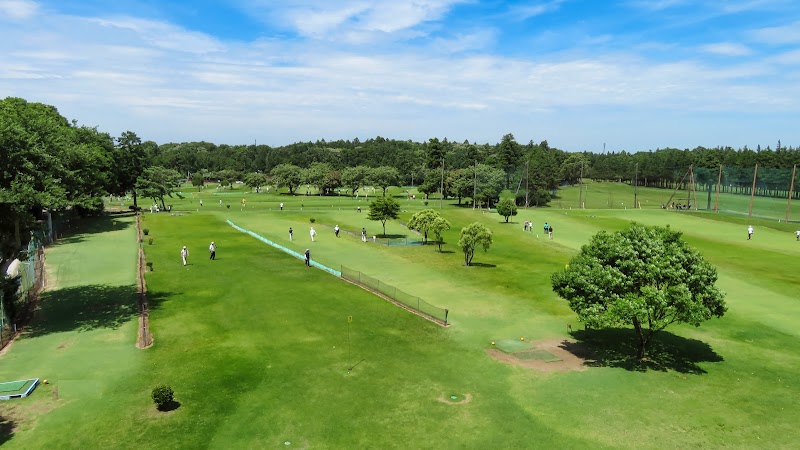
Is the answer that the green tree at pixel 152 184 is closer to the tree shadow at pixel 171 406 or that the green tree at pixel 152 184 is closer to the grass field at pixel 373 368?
the grass field at pixel 373 368

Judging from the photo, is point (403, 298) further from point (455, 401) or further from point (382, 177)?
point (382, 177)

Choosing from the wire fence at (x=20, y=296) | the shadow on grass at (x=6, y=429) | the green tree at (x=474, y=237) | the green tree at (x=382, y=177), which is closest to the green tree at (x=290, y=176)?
the green tree at (x=382, y=177)

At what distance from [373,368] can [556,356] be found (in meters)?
10.3

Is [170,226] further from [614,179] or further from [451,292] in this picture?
[614,179]

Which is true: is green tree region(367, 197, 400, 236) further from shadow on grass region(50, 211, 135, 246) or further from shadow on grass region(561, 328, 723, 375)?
shadow on grass region(561, 328, 723, 375)

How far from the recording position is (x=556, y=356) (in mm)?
27609

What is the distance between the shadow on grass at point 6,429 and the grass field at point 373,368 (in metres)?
0.06

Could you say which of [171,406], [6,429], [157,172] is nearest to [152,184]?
[157,172]

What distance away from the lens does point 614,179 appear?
19412 cm

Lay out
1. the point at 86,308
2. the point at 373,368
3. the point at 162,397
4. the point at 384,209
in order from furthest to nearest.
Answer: the point at 384,209
the point at 86,308
the point at 373,368
the point at 162,397

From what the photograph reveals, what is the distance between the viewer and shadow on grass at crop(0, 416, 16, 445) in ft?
61.3

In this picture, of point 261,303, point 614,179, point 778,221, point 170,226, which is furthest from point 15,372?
point 614,179

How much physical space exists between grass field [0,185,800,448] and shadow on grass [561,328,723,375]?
0.16 meters

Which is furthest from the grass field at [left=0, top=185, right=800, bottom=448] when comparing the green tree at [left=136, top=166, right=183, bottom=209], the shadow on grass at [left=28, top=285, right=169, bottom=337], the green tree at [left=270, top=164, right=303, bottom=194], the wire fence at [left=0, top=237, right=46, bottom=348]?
the green tree at [left=270, top=164, right=303, bottom=194]
